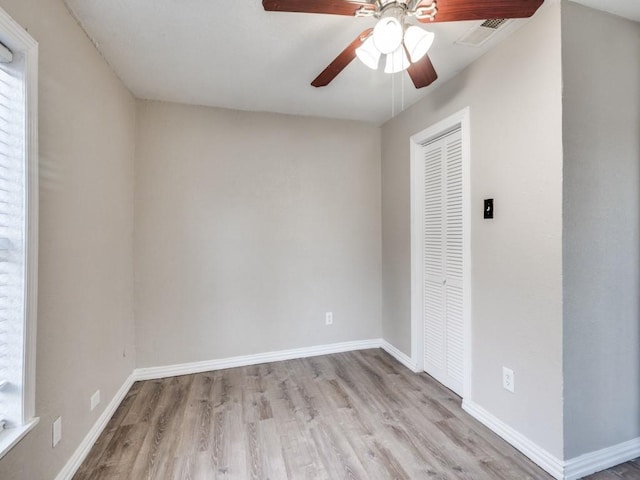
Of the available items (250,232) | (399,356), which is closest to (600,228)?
(399,356)

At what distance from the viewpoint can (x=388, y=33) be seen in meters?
1.28

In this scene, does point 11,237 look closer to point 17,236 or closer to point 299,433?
point 17,236

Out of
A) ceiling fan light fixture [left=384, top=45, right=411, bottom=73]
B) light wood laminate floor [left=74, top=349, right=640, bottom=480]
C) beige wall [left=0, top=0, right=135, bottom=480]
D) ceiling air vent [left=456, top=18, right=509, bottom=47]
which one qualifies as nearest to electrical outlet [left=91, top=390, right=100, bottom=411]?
beige wall [left=0, top=0, right=135, bottom=480]

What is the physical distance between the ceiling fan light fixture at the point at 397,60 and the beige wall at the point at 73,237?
5.37 ft

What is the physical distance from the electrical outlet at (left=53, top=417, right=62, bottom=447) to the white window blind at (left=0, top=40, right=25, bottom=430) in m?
0.31

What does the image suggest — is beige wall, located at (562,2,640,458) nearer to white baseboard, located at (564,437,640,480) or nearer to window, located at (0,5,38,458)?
white baseboard, located at (564,437,640,480)

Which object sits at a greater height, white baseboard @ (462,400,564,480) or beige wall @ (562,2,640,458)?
beige wall @ (562,2,640,458)

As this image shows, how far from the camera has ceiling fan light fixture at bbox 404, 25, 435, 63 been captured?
137 centimetres

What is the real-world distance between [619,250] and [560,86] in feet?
3.11

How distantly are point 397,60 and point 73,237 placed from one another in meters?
1.98

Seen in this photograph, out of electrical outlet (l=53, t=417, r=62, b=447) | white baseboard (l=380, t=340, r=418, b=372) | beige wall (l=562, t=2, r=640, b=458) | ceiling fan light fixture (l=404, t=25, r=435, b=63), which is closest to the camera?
ceiling fan light fixture (l=404, t=25, r=435, b=63)

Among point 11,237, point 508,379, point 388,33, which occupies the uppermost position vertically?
point 388,33

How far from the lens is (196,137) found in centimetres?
283

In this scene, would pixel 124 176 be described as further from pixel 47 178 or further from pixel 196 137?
pixel 47 178
